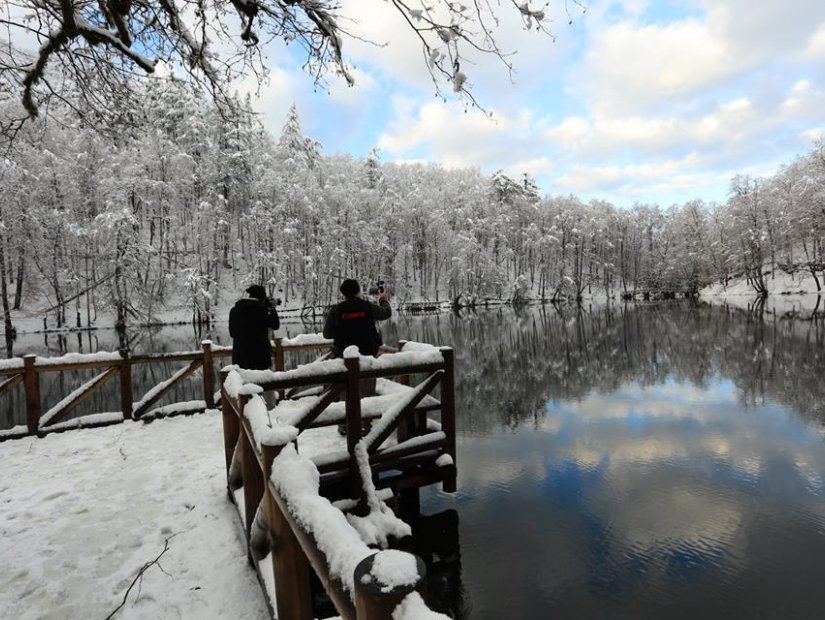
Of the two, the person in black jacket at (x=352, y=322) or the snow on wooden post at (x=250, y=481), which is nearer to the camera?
the snow on wooden post at (x=250, y=481)

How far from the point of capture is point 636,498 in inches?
306

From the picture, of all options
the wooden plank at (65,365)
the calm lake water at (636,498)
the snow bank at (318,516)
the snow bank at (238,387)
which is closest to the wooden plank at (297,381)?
the snow bank at (238,387)

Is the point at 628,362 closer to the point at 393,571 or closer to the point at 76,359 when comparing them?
the point at 76,359

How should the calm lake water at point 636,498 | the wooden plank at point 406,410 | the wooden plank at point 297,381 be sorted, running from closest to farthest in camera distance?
the wooden plank at point 297,381
the calm lake water at point 636,498
the wooden plank at point 406,410

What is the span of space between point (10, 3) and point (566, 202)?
281 feet

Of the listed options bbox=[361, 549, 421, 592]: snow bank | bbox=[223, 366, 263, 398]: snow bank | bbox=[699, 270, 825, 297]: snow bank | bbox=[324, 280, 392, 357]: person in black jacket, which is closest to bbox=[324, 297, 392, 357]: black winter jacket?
bbox=[324, 280, 392, 357]: person in black jacket

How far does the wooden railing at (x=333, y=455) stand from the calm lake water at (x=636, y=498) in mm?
1279

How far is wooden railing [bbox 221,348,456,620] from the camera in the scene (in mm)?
2867

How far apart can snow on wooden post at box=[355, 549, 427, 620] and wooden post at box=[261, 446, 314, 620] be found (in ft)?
5.06

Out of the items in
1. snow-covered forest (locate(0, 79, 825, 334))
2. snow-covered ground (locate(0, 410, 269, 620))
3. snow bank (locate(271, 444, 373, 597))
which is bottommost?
snow-covered ground (locate(0, 410, 269, 620))

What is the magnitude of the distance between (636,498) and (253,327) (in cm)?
684

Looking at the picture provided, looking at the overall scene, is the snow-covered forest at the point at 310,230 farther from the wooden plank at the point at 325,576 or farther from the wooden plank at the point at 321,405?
the wooden plank at the point at 325,576

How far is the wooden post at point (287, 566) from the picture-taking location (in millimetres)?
2781

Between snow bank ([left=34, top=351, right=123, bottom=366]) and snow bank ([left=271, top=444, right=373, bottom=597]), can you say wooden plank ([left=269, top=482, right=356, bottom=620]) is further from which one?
snow bank ([left=34, top=351, right=123, bottom=366])
